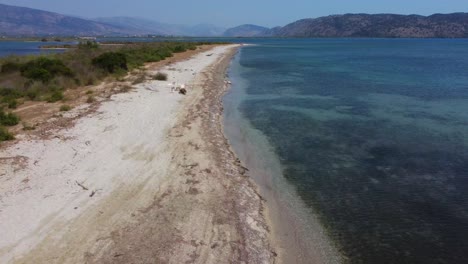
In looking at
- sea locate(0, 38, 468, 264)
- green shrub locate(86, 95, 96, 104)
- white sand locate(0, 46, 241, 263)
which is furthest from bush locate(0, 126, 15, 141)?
sea locate(0, 38, 468, 264)

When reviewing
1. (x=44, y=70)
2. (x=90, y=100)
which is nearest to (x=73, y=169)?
(x=90, y=100)

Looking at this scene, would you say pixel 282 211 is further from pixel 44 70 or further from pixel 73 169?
pixel 44 70

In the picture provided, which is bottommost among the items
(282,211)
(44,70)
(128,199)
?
(282,211)

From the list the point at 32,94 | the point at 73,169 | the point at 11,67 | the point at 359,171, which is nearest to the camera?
the point at 73,169

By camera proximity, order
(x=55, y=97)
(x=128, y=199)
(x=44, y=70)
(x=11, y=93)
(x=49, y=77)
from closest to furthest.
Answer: (x=128, y=199) < (x=55, y=97) < (x=11, y=93) < (x=49, y=77) < (x=44, y=70)

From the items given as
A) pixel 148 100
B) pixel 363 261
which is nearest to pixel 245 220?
pixel 363 261

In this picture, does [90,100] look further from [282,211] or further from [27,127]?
[282,211]

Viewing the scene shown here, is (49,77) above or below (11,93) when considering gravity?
above

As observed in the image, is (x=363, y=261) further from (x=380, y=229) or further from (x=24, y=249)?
(x=24, y=249)

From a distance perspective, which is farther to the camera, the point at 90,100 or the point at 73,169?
the point at 90,100
